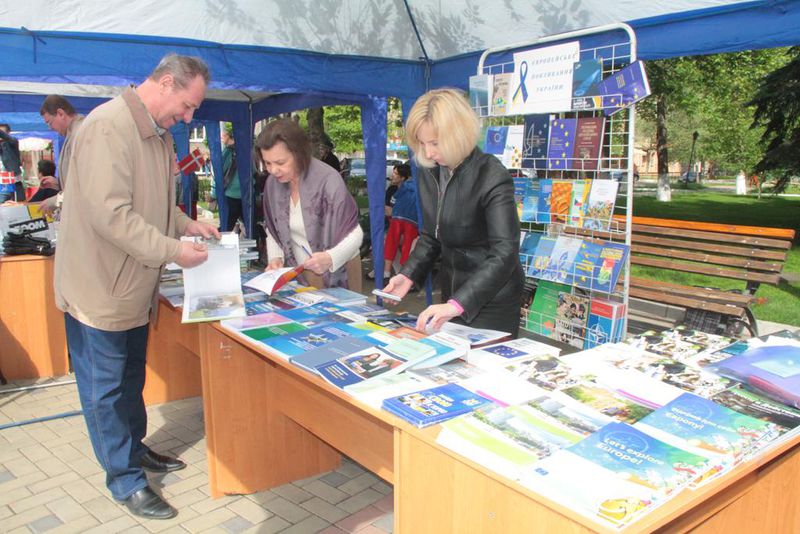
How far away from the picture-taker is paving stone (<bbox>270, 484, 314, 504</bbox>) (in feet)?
9.15

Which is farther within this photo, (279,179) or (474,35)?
(474,35)

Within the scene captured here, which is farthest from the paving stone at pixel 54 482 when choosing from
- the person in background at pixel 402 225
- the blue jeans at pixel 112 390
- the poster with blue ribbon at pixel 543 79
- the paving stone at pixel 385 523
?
the person in background at pixel 402 225

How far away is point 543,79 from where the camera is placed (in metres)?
3.78

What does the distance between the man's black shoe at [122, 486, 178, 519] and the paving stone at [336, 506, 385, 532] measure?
0.73m

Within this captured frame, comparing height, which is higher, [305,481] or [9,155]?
[9,155]

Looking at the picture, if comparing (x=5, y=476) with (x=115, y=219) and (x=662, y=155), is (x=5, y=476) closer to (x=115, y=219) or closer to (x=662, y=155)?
(x=115, y=219)

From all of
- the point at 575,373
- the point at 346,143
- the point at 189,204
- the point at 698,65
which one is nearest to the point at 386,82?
the point at 575,373

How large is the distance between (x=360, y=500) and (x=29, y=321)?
292 centimetres

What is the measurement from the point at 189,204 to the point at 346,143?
20.0m

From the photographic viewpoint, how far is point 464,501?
135 cm

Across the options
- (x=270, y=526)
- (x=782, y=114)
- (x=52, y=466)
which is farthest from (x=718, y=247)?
(x=782, y=114)

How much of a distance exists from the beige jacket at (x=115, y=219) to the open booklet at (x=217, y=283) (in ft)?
0.52

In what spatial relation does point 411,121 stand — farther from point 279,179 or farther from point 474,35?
point 474,35

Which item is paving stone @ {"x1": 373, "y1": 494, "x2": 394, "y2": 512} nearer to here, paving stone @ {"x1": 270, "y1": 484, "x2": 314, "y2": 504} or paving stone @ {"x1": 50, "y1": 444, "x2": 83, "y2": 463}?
paving stone @ {"x1": 270, "y1": 484, "x2": 314, "y2": 504}
